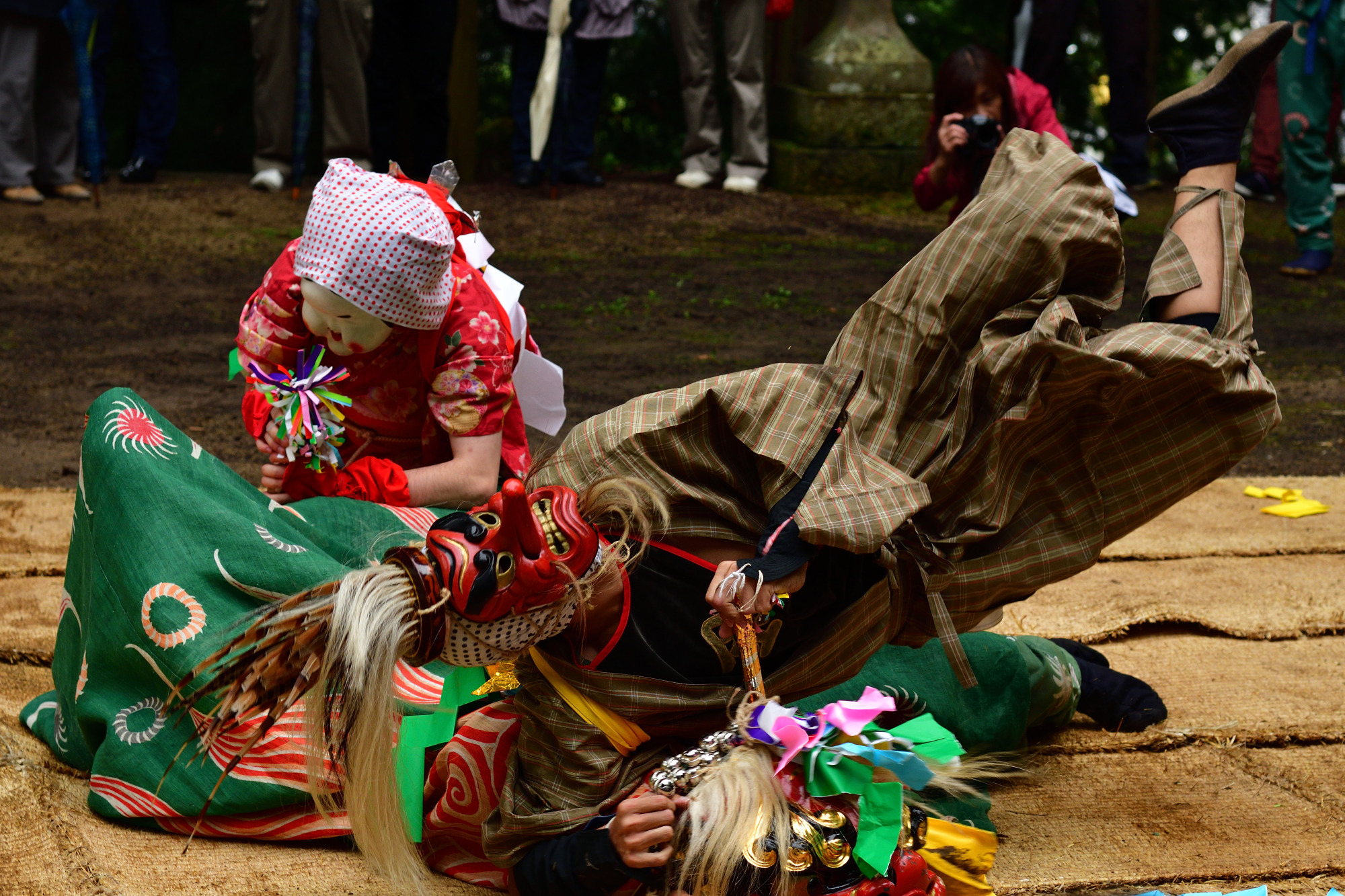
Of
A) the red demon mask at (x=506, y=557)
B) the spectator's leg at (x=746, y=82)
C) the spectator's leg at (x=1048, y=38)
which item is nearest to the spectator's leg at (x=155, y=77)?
the spectator's leg at (x=746, y=82)

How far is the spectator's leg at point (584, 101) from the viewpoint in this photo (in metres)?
6.03

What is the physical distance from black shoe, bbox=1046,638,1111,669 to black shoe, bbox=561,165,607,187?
14.8 feet

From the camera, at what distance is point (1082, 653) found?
2.35 metres

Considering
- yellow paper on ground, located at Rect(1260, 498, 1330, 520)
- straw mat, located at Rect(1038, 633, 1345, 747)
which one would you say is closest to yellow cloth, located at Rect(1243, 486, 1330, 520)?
yellow paper on ground, located at Rect(1260, 498, 1330, 520)

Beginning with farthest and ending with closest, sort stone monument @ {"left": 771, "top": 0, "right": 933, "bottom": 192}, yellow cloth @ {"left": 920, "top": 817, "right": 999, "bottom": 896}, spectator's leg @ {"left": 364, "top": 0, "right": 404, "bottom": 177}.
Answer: stone monument @ {"left": 771, "top": 0, "right": 933, "bottom": 192}, spectator's leg @ {"left": 364, "top": 0, "right": 404, "bottom": 177}, yellow cloth @ {"left": 920, "top": 817, "right": 999, "bottom": 896}

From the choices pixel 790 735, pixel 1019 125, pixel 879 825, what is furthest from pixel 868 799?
pixel 1019 125

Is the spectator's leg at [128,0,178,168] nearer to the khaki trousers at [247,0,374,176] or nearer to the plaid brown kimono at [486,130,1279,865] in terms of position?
the khaki trousers at [247,0,374,176]

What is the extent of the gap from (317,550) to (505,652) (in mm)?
600

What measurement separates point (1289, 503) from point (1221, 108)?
1697 mm

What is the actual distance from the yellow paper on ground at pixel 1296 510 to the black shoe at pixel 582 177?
13.0 feet

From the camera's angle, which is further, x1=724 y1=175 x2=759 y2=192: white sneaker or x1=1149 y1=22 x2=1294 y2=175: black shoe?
x1=724 y1=175 x2=759 y2=192: white sneaker

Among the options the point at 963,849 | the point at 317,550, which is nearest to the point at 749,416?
the point at 963,849

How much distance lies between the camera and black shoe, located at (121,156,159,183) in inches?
237

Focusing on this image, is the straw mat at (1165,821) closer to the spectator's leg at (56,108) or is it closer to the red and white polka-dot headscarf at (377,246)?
the red and white polka-dot headscarf at (377,246)
